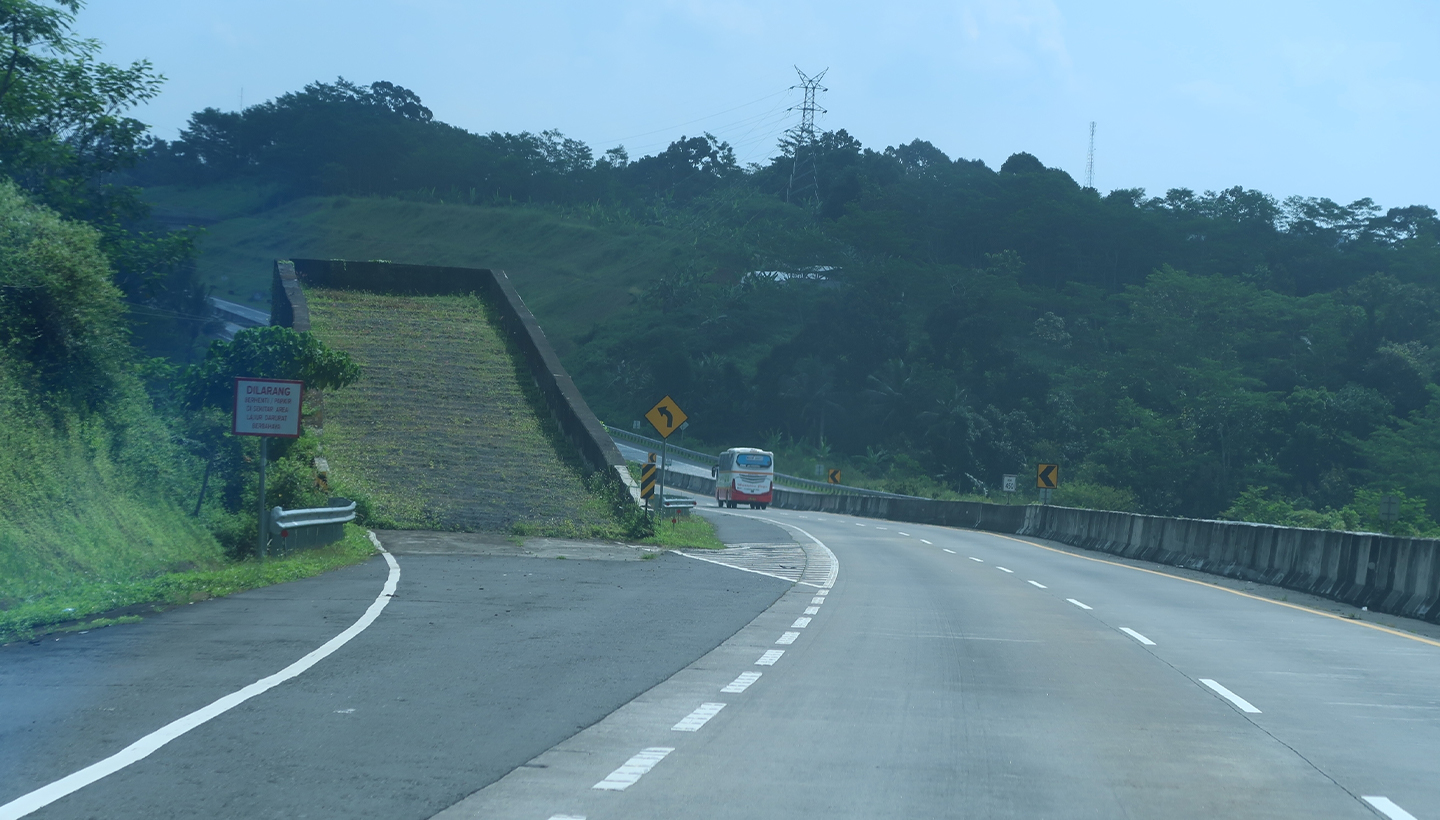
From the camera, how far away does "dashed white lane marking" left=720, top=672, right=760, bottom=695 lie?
9.41 m

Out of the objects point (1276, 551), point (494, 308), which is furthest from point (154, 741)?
point (494, 308)

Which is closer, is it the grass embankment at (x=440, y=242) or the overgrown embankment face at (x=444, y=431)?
the overgrown embankment face at (x=444, y=431)

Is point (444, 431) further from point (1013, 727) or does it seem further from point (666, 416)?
point (1013, 727)

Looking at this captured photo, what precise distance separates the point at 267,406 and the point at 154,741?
1163 cm

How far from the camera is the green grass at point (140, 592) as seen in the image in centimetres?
1124

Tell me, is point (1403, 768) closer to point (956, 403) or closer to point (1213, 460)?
point (1213, 460)

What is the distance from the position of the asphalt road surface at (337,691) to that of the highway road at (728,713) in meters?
0.03

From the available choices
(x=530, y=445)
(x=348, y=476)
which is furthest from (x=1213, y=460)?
(x=348, y=476)

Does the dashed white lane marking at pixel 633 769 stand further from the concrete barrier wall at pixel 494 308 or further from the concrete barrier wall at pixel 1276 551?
the concrete barrier wall at pixel 494 308

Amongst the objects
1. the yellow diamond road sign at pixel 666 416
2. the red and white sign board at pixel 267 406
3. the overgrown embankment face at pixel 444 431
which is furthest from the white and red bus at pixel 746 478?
the red and white sign board at pixel 267 406

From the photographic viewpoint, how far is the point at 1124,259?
102 m

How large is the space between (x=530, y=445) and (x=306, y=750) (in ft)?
81.6

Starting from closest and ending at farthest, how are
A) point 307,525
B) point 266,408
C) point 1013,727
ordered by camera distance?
point 1013,727 → point 266,408 → point 307,525

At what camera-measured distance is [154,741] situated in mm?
6980
